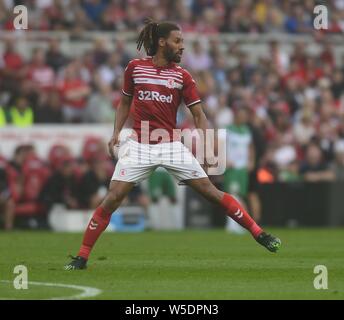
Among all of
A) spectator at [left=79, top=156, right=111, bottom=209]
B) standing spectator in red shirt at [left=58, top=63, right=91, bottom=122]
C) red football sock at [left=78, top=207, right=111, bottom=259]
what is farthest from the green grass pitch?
standing spectator in red shirt at [left=58, top=63, right=91, bottom=122]

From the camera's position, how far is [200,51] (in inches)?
998

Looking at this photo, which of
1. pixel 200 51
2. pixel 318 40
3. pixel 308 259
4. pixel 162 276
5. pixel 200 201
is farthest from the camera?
pixel 318 40

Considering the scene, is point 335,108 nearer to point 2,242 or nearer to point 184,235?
point 184,235

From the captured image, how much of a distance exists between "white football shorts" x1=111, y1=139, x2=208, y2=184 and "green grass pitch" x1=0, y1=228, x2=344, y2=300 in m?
0.99

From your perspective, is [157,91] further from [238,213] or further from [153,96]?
[238,213]

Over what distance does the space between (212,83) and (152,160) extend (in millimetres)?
13079

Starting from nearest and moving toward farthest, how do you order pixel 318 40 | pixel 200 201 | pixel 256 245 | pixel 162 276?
pixel 162 276 → pixel 256 245 → pixel 200 201 → pixel 318 40

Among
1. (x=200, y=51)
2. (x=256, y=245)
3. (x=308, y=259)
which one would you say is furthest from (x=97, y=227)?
(x=200, y=51)

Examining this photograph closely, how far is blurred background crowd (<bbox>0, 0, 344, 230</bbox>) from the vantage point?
2233 centimetres

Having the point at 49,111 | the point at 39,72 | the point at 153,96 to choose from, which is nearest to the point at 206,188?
the point at 153,96

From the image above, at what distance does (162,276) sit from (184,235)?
25.1ft

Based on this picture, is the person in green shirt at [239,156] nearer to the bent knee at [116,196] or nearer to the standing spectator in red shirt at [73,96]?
the standing spectator in red shirt at [73,96]

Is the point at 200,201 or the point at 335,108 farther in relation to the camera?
the point at 335,108

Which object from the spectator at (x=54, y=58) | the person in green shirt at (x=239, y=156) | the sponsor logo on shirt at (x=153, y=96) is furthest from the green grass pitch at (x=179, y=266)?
the spectator at (x=54, y=58)
